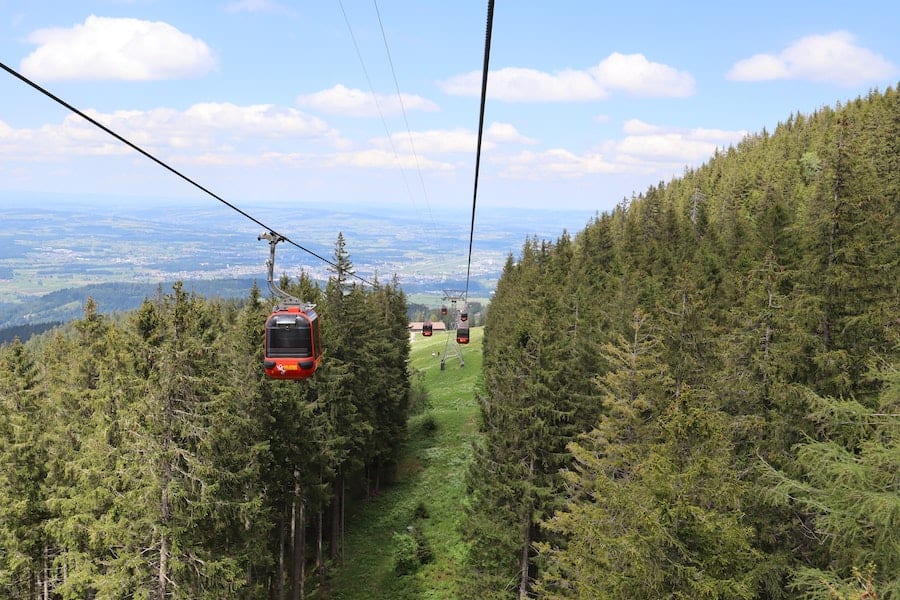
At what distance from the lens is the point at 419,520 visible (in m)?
36.2

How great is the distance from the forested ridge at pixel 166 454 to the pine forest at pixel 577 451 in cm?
9

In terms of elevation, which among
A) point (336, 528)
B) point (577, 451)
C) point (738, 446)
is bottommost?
point (336, 528)

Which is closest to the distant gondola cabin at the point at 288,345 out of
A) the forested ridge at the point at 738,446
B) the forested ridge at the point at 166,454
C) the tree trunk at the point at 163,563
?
the forested ridge at the point at 166,454

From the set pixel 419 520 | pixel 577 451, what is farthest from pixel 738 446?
pixel 419 520

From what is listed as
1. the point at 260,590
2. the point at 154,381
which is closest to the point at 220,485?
the point at 154,381

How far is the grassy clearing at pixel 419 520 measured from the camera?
29172 millimetres

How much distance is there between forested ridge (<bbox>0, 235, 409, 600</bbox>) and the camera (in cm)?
1594

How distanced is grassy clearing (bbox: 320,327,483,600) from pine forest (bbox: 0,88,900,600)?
5.63 metres

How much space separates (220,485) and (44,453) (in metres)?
10.0

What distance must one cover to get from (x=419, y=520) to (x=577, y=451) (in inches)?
896

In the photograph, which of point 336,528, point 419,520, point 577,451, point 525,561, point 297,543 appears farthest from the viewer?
point 419,520

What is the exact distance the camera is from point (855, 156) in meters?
14.8

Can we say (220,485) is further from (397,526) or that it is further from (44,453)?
(397,526)

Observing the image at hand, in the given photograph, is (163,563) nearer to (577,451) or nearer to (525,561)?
(525,561)
